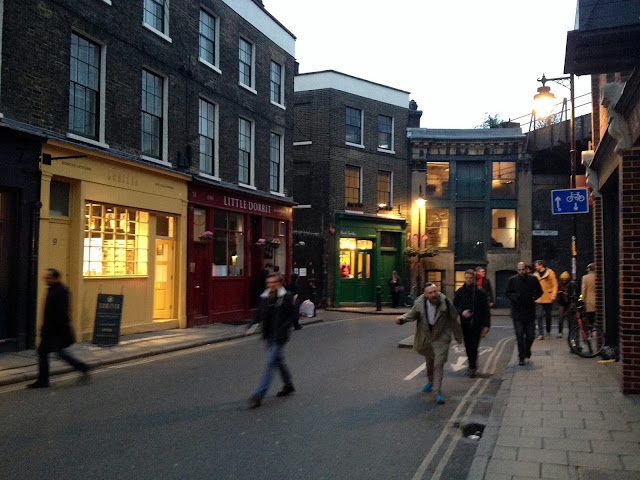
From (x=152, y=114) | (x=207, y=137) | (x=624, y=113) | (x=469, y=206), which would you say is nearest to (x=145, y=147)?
(x=152, y=114)

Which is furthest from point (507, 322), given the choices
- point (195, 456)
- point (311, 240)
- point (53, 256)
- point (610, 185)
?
point (195, 456)

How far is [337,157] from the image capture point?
1128 inches

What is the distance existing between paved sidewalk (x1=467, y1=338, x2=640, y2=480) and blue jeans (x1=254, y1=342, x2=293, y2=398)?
8.96 ft

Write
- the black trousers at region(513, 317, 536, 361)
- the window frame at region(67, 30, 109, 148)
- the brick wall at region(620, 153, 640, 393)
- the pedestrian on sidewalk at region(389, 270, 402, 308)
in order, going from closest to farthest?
the brick wall at region(620, 153, 640, 393)
the black trousers at region(513, 317, 536, 361)
the window frame at region(67, 30, 109, 148)
the pedestrian on sidewalk at region(389, 270, 402, 308)

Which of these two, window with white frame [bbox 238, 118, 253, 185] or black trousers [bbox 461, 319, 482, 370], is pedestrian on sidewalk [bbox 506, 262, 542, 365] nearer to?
black trousers [bbox 461, 319, 482, 370]

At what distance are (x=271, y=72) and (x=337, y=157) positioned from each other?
6.86 m

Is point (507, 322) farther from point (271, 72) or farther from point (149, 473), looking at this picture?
point (149, 473)

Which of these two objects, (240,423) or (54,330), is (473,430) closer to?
(240,423)

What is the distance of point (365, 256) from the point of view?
98.9ft

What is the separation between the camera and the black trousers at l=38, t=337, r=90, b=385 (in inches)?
345

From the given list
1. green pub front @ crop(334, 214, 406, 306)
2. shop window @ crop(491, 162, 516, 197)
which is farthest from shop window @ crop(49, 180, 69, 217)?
shop window @ crop(491, 162, 516, 197)

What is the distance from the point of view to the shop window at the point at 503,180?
3183 cm

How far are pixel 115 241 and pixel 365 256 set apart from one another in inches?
660

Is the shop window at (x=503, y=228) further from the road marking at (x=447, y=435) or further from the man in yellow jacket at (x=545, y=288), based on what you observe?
the road marking at (x=447, y=435)
